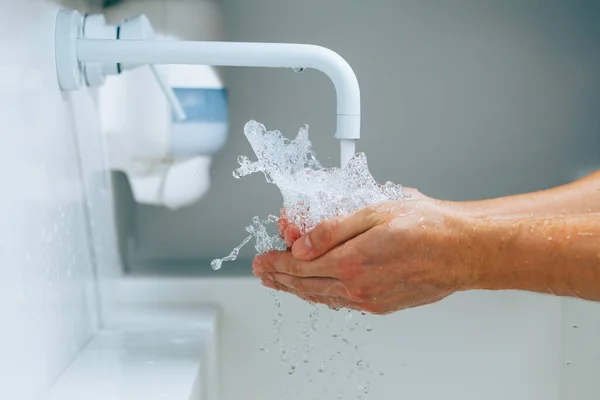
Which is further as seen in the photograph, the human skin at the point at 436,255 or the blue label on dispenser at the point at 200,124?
the blue label on dispenser at the point at 200,124

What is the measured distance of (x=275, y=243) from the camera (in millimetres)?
865

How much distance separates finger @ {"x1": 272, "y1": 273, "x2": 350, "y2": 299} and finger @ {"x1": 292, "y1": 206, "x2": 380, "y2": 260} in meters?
0.03

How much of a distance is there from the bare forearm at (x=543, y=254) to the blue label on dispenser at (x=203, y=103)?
21.9 inches

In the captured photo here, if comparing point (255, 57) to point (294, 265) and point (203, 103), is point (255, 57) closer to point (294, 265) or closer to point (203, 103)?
point (294, 265)

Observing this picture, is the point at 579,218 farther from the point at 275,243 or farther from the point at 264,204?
the point at 264,204

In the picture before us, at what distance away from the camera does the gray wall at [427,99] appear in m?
1.14

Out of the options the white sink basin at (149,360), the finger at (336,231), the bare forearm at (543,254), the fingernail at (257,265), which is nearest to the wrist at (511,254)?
the bare forearm at (543,254)

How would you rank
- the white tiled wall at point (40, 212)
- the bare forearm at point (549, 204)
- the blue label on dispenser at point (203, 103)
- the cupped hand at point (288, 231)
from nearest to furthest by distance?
the white tiled wall at point (40, 212) → the cupped hand at point (288, 231) → the bare forearm at point (549, 204) → the blue label on dispenser at point (203, 103)

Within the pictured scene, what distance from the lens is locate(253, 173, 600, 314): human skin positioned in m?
0.69

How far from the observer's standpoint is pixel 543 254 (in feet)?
2.27

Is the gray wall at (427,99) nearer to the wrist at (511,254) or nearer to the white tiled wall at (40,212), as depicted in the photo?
the white tiled wall at (40,212)

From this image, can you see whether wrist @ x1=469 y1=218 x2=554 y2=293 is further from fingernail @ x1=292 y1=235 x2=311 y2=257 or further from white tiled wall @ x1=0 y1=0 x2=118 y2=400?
white tiled wall @ x1=0 y1=0 x2=118 y2=400

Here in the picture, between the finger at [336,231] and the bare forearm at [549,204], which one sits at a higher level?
the finger at [336,231]

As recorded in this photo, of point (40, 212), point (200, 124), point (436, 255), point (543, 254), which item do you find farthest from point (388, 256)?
point (200, 124)
